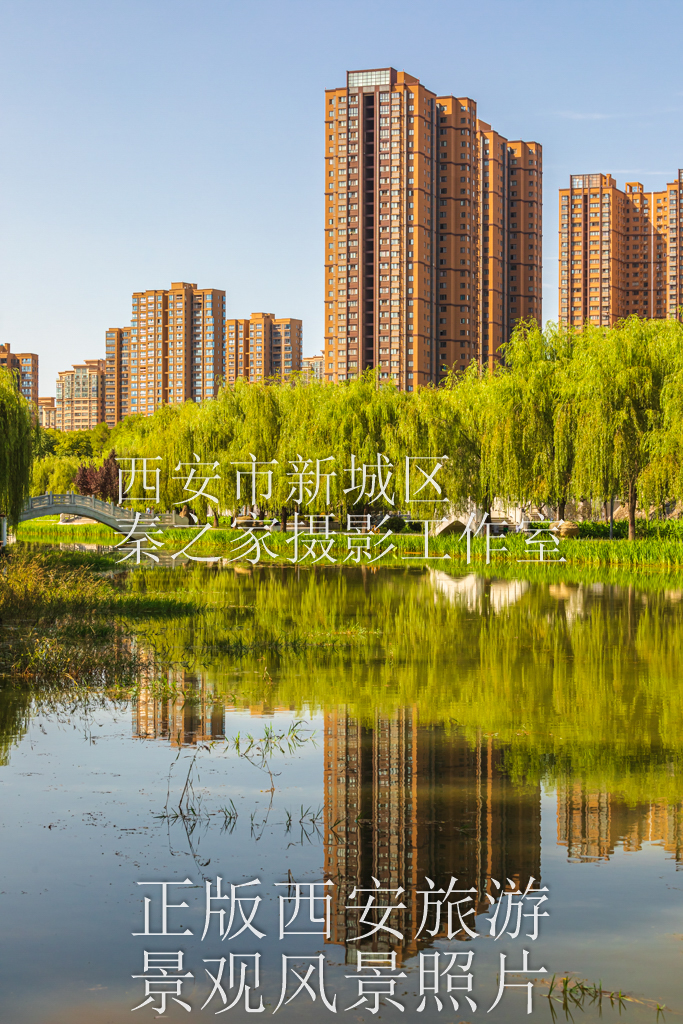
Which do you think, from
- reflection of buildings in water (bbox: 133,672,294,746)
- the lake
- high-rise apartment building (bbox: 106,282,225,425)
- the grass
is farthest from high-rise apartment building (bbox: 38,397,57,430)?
the lake

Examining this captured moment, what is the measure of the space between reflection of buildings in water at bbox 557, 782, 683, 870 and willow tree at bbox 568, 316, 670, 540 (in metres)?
23.2

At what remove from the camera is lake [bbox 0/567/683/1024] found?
405cm

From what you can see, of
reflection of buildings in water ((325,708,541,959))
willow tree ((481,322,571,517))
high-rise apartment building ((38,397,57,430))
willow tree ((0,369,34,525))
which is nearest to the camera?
reflection of buildings in water ((325,708,541,959))

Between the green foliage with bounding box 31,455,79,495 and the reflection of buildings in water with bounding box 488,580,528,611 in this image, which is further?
the green foliage with bounding box 31,455,79,495

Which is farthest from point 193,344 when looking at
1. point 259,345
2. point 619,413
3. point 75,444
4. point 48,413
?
point 619,413

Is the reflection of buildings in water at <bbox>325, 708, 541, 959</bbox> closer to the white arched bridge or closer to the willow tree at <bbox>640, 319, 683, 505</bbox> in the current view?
the willow tree at <bbox>640, 319, 683, 505</bbox>

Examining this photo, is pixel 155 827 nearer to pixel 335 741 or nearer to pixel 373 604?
pixel 335 741

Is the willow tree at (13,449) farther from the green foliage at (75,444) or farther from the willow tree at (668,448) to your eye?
the green foliage at (75,444)

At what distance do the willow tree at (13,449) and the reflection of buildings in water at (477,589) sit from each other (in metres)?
9.79

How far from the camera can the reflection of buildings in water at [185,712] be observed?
27.6 ft

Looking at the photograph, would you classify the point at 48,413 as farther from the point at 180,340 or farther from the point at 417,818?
the point at 417,818

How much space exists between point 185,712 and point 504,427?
2384 cm

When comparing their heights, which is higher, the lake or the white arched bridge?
the white arched bridge

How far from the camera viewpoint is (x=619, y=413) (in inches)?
1144
